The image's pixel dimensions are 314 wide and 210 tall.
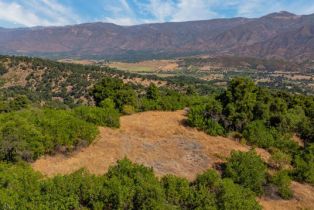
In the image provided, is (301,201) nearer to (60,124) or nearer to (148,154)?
(148,154)

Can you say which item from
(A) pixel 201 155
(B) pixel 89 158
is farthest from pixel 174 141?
(B) pixel 89 158

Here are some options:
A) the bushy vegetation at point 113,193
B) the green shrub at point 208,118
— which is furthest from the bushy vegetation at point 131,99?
the bushy vegetation at point 113,193

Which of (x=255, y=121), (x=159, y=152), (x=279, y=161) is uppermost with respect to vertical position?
(x=255, y=121)

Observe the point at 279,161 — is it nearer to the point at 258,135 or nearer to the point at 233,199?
the point at 258,135

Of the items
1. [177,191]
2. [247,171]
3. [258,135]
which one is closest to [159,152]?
[247,171]

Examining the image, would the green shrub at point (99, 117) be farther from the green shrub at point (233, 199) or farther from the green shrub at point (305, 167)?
the green shrub at point (305, 167)

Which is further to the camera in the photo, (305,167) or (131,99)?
(131,99)
